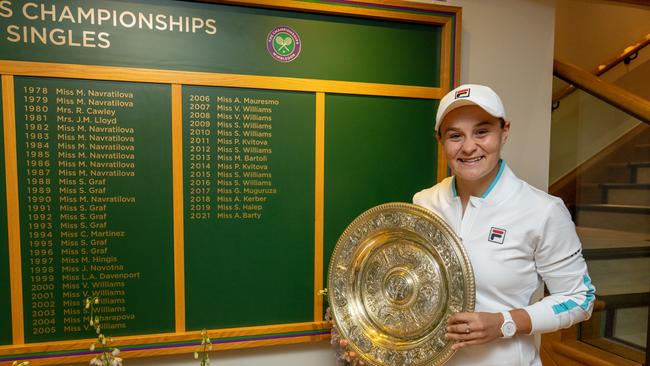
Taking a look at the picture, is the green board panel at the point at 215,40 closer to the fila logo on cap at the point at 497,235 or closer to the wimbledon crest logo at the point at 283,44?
the wimbledon crest logo at the point at 283,44

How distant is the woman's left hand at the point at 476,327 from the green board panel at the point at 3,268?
5.40 feet

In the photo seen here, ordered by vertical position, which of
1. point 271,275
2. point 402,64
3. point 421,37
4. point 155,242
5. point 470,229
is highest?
point 421,37

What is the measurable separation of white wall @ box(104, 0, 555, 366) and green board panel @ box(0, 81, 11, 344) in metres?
0.94

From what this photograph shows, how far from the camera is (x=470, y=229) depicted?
117 cm

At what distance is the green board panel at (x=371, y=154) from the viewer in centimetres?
178

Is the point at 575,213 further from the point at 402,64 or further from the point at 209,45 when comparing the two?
the point at 209,45

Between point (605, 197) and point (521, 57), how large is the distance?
1629 millimetres

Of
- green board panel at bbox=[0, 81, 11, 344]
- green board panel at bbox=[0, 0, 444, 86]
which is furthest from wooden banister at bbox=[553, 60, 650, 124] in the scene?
green board panel at bbox=[0, 81, 11, 344]

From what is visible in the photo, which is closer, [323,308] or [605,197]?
[323,308]

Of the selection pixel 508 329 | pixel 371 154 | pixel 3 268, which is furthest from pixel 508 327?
pixel 3 268

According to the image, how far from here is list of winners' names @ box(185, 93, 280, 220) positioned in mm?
1636

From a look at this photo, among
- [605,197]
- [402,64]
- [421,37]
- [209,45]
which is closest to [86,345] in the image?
[209,45]

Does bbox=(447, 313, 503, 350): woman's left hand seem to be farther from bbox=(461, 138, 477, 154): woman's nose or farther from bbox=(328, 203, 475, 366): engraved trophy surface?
bbox=(461, 138, 477, 154): woman's nose

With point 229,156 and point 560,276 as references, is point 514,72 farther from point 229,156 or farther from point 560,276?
point 229,156
